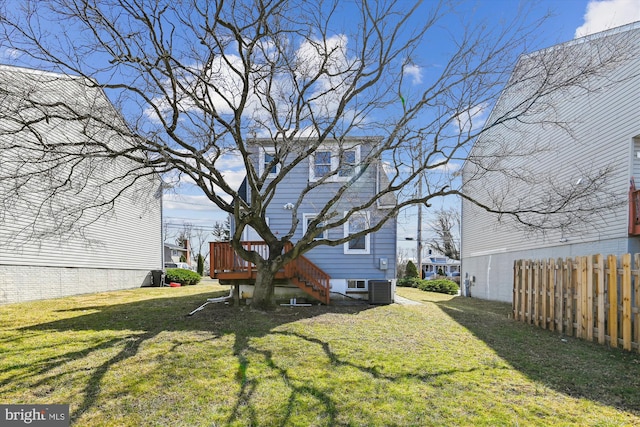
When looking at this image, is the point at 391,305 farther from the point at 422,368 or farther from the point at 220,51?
the point at 220,51

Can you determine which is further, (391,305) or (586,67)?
(391,305)

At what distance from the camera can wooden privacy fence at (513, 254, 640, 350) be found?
5848mm

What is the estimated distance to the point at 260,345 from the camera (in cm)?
589

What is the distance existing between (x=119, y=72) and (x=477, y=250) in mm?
16078

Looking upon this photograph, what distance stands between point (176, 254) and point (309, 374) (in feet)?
129

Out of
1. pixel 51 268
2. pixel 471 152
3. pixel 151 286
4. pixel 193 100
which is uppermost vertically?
pixel 193 100

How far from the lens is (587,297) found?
665cm

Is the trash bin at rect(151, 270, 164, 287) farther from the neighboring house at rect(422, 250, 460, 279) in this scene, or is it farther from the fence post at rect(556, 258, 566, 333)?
the neighboring house at rect(422, 250, 460, 279)

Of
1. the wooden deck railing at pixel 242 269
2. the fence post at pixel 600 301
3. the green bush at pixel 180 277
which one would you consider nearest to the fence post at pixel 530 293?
the fence post at pixel 600 301

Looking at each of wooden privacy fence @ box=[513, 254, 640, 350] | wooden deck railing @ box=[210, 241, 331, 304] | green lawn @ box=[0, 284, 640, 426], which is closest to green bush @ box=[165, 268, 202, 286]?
wooden deck railing @ box=[210, 241, 331, 304]

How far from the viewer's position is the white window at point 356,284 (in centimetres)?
1181

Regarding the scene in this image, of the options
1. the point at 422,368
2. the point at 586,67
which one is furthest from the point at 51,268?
the point at 586,67

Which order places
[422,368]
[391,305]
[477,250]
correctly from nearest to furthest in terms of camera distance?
1. [422,368]
2. [391,305]
3. [477,250]

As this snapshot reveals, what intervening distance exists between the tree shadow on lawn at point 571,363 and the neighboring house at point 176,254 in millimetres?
29753
